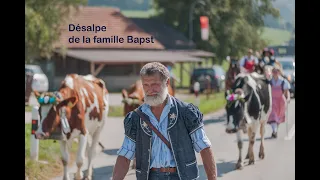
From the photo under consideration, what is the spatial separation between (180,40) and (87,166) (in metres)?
18.7

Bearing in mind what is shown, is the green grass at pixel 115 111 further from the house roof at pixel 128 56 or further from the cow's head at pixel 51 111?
the cow's head at pixel 51 111

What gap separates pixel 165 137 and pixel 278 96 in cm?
807

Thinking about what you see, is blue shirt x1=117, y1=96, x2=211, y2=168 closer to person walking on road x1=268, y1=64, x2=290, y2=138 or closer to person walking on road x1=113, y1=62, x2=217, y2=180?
person walking on road x1=113, y1=62, x2=217, y2=180

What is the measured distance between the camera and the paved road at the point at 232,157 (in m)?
10.4

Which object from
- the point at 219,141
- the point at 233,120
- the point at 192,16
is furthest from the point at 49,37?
the point at 233,120

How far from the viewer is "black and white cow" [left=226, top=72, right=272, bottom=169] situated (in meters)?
10.9

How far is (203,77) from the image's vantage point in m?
28.4

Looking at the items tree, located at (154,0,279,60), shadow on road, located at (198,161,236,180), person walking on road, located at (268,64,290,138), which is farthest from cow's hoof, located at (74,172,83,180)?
tree, located at (154,0,279,60)

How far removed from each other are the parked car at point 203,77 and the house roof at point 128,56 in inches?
35.8

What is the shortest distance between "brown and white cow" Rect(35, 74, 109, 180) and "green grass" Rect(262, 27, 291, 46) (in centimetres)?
588

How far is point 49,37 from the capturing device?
23.8m

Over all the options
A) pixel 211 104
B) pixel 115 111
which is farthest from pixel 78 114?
pixel 211 104

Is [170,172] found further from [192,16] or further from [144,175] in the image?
[192,16]
